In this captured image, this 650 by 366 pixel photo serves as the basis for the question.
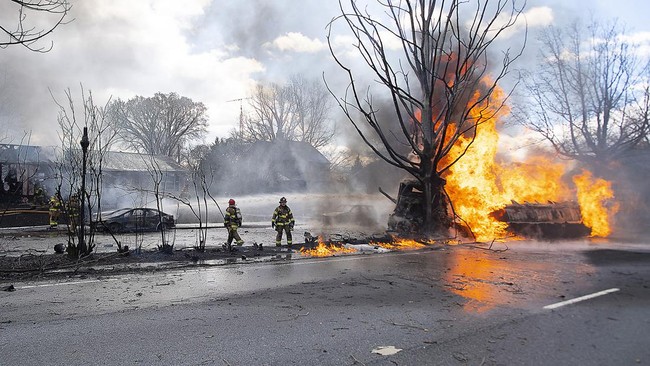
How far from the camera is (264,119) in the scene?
53.4 m

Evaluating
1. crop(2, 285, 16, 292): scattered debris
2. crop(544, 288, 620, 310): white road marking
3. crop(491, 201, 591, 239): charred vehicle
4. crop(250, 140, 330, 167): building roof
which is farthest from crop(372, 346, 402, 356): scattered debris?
crop(250, 140, 330, 167): building roof

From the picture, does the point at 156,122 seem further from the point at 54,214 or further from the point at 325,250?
the point at 325,250

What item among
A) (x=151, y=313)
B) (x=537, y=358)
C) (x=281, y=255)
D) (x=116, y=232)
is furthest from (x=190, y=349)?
(x=116, y=232)

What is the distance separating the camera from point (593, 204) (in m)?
19.5

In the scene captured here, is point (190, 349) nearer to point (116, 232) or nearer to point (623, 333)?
point (623, 333)

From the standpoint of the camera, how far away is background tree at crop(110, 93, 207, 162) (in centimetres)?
5159

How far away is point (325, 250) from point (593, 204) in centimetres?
1463

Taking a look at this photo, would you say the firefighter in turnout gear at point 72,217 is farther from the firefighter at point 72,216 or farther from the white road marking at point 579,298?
the white road marking at point 579,298

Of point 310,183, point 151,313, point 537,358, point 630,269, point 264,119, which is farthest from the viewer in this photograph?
point 264,119

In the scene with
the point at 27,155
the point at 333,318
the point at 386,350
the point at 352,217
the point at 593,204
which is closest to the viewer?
the point at 386,350

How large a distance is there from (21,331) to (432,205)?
14.3 meters

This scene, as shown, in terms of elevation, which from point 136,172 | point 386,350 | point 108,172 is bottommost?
point 386,350

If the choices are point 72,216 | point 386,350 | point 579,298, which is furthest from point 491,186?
point 72,216

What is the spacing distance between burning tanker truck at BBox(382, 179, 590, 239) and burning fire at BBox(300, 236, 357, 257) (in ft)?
13.2
